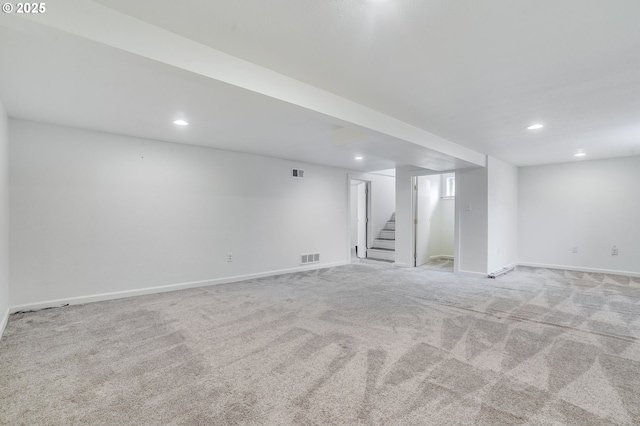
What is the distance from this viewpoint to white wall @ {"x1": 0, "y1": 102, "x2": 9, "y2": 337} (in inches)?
123

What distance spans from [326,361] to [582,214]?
6.72 m

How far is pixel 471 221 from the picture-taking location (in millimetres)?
5895

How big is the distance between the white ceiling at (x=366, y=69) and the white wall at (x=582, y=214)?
7.30ft

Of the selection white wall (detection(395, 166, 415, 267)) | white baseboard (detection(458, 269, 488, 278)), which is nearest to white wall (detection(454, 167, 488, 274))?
white baseboard (detection(458, 269, 488, 278))

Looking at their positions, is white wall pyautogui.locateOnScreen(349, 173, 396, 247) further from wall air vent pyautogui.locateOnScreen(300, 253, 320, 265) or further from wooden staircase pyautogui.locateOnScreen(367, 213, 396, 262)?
wall air vent pyautogui.locateOnScreen(300, 253, 320, 265)

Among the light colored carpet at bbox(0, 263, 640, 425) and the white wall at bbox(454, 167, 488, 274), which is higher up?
the white wall at bbox(454, 167, 488, 274)

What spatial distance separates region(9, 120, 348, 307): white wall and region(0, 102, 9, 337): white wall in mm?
141

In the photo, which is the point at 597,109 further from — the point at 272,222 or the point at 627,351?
the point at 272,222

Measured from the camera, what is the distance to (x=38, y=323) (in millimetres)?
3234

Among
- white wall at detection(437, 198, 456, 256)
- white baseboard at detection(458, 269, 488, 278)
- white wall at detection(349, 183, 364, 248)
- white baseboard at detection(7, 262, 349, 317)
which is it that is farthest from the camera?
white wall at detection(349, 183, 364, 248)

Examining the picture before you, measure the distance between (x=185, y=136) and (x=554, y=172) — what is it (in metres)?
7.42

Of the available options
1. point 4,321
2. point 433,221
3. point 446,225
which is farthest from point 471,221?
point 4,321

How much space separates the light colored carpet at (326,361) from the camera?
1.80 meters

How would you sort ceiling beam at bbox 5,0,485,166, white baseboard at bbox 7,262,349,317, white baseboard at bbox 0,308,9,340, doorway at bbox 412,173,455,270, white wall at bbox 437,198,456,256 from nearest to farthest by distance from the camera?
ceiling beam at bbox 5,0,485,166
white baseboard at bbox 0,308,9,340
white baseboard at bbox 7,262,349,317
doorway at bbox 412,173,455,270
white wall at bbox 437,198,456,256
